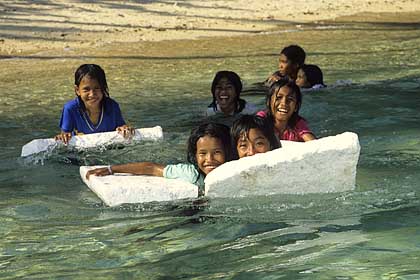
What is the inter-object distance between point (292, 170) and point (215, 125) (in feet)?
1.93

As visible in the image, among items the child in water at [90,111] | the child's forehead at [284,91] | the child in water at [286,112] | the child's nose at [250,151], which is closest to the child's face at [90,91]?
the child in water at [90,111]

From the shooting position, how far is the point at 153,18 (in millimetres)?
16047

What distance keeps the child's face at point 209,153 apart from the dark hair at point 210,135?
1.0 inches

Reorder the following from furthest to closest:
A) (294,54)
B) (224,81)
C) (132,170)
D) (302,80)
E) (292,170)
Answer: (302,80)
(294,54)
(224,81)
(132,170)
(292,170)

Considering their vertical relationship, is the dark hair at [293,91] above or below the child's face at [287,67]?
below

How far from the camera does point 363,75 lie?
37.3ft

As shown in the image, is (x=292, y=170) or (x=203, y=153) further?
(x=203, y=153)

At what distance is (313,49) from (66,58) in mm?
3488

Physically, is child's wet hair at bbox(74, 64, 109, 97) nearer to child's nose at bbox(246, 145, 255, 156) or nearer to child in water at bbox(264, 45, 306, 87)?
child's nose at bbox(246, 145, 255, 156)

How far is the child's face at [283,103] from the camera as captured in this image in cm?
679

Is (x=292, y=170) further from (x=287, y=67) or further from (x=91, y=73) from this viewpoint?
(x=287, y=67)

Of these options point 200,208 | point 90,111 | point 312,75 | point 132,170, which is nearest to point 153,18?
point 312,75

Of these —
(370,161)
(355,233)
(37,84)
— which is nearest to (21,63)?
(37,84)

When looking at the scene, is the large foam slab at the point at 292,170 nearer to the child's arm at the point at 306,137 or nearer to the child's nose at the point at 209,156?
the child's nose at the point at 209,156
